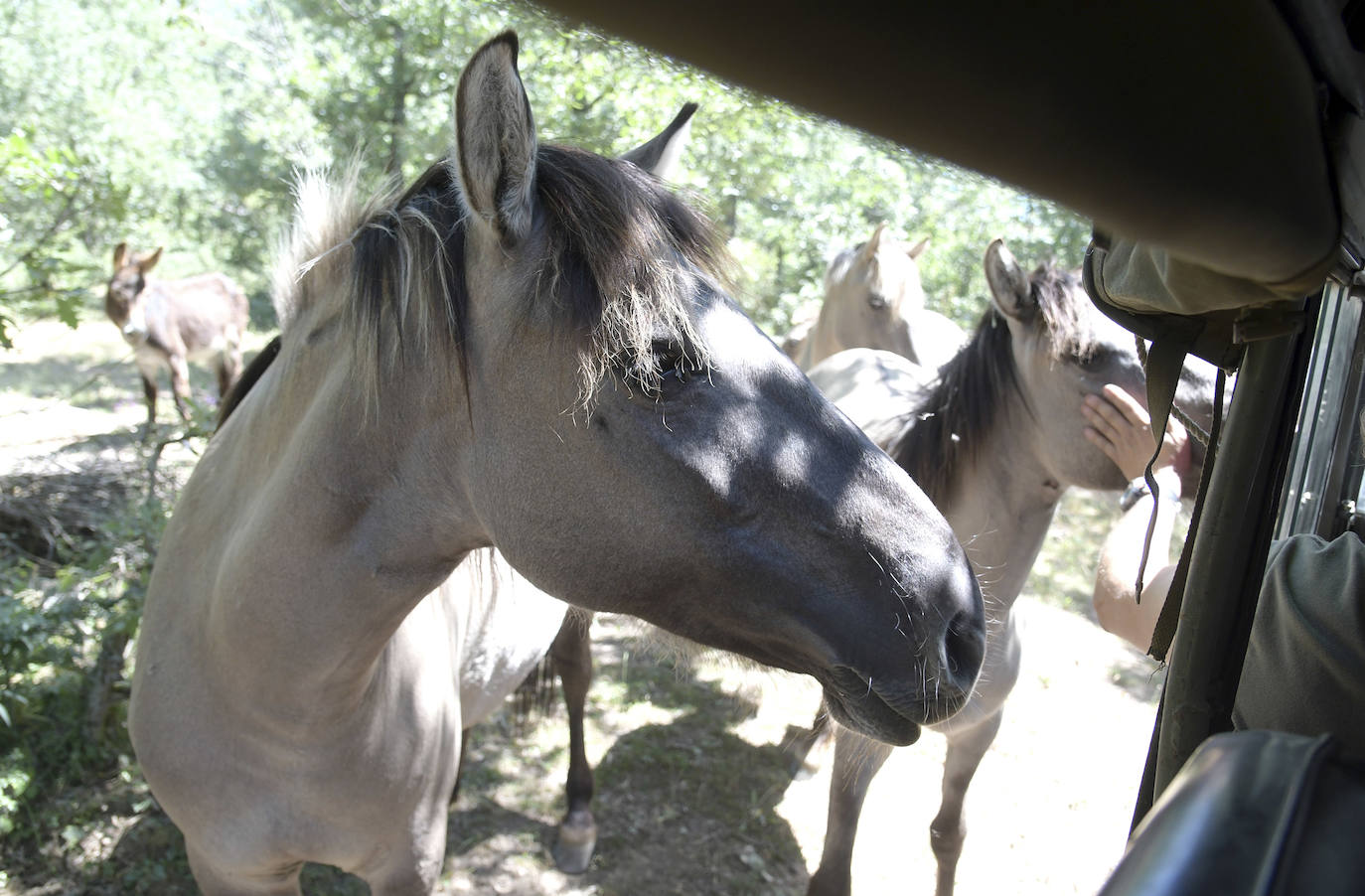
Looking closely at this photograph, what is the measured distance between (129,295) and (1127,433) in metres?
11.1

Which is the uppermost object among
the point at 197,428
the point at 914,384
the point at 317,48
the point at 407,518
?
the point at 317,48

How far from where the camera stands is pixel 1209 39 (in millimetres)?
417

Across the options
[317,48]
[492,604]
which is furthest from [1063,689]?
[317,48]

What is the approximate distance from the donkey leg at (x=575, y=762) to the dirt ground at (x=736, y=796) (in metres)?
0.09

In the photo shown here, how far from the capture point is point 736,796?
13.5 feet

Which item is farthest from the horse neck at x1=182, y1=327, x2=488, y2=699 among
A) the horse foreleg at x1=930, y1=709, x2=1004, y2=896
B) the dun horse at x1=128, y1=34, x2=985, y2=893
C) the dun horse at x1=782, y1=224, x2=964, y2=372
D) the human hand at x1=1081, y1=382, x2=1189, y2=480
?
the dun horse at x1=782, y1=224, x2=964, y2=372

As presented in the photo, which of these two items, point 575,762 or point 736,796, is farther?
point 736,796

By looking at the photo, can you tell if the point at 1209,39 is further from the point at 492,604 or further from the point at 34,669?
the point at 34,669

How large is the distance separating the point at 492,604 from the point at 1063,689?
13.8 ft

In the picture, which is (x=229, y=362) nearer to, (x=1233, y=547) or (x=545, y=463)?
(x=545, y=463)

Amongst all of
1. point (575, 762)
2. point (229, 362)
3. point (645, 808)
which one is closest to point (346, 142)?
point (229, 362)

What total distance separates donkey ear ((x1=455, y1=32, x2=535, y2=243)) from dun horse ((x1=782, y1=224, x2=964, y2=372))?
17.1 feet

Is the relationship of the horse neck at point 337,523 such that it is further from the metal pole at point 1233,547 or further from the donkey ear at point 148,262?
the donkey ear at point 148,262

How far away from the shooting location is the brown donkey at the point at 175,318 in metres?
9.76
